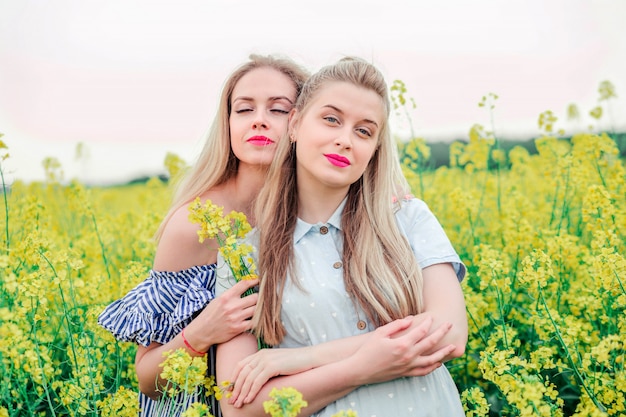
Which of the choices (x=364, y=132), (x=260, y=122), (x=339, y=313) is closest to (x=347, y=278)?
(x=339, y=313)

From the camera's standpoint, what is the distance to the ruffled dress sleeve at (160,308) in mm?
2303

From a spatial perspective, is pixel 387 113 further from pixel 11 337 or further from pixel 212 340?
pixel 11 337

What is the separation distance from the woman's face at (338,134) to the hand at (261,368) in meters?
0.58

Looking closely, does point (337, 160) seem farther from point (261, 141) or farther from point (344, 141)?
point (261, 141)

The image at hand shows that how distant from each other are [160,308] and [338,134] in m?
0.97

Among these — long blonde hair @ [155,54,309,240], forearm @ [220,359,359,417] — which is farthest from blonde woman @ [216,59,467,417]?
long blonde hair @ [155,54,309,240]

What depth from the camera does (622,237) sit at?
311 cm

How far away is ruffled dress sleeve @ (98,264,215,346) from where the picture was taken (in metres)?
2.30

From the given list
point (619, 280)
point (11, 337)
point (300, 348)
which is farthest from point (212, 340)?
point (619, 280)

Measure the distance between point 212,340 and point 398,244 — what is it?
71cm

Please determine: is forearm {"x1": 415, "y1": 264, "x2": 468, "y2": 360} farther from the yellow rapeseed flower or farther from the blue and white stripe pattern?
the blue and white stripe pattern

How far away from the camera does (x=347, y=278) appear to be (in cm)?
204

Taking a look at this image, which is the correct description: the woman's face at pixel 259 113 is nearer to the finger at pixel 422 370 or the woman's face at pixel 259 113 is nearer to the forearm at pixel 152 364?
the forearm at pixel 152 364

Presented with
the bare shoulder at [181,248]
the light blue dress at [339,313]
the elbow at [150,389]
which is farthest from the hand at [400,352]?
the elbow at [150,389]
